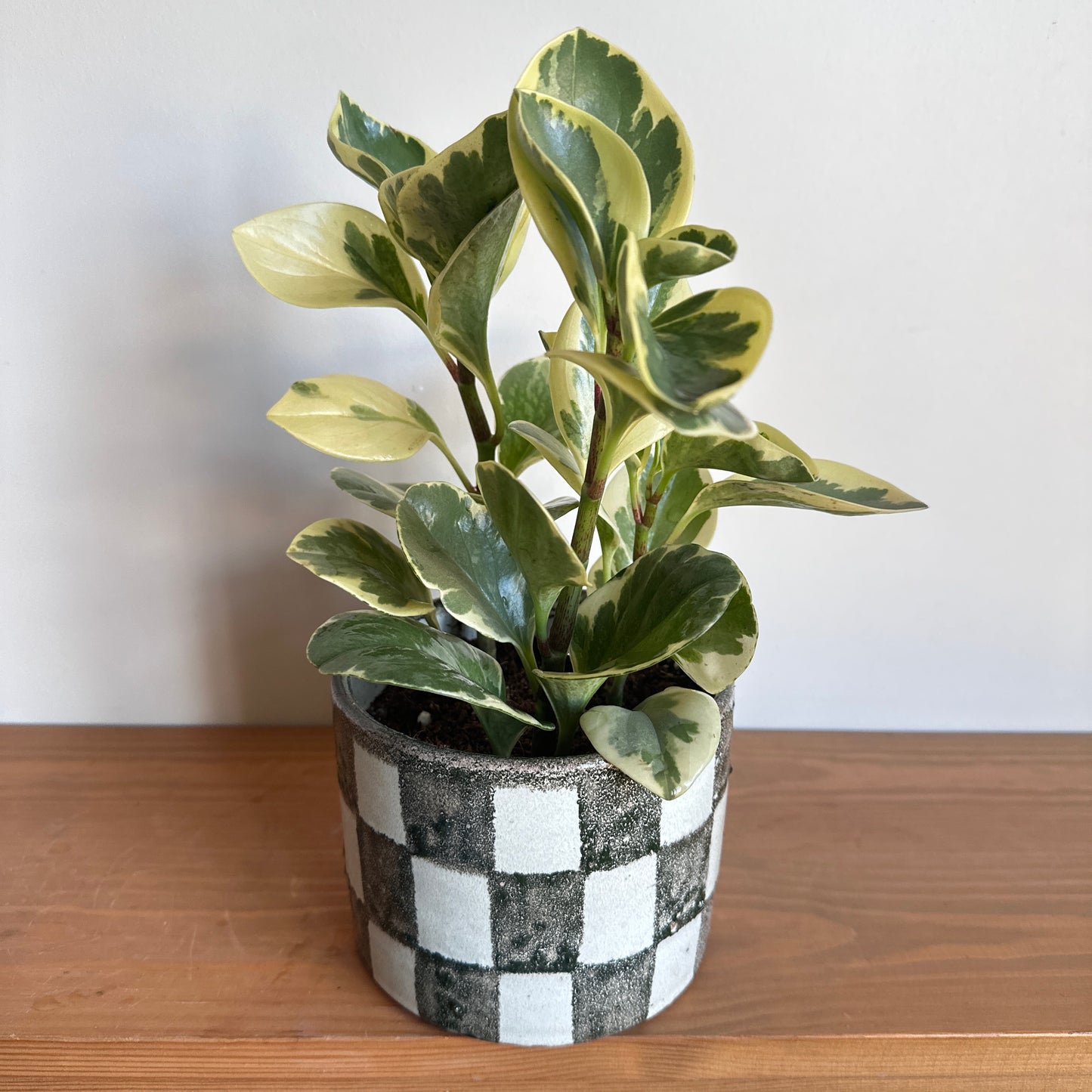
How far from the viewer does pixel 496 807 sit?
1.46 ft

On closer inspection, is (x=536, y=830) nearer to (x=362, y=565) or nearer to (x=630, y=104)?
(x=362, y=565)

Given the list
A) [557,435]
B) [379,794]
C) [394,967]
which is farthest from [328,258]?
[394,967]

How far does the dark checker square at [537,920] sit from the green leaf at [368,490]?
20cm

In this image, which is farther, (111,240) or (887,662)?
(887,662)

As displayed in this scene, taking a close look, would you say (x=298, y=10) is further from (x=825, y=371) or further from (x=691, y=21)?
(x=825, y=371)

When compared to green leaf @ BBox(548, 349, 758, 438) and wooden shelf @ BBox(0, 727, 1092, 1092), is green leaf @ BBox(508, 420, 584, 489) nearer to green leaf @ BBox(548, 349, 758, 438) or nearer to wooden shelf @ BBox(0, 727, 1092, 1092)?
green leaf @ BBox(548, 349, 758, 438)

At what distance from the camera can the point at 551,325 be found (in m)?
0.73

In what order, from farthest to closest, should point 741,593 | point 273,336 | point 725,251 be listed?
point 273,336 → point 741,593 → point 725,251

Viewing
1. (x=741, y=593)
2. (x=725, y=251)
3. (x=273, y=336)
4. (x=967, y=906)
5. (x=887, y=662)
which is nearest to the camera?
(x=725, y=251)

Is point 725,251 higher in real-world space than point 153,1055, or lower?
higher

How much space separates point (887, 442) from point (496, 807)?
0.48 metres

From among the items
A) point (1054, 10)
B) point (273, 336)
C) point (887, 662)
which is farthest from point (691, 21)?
point (887, 662)

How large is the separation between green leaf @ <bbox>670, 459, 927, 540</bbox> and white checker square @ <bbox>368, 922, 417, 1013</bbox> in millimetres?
279

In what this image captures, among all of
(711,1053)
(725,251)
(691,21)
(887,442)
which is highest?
(691,21)
